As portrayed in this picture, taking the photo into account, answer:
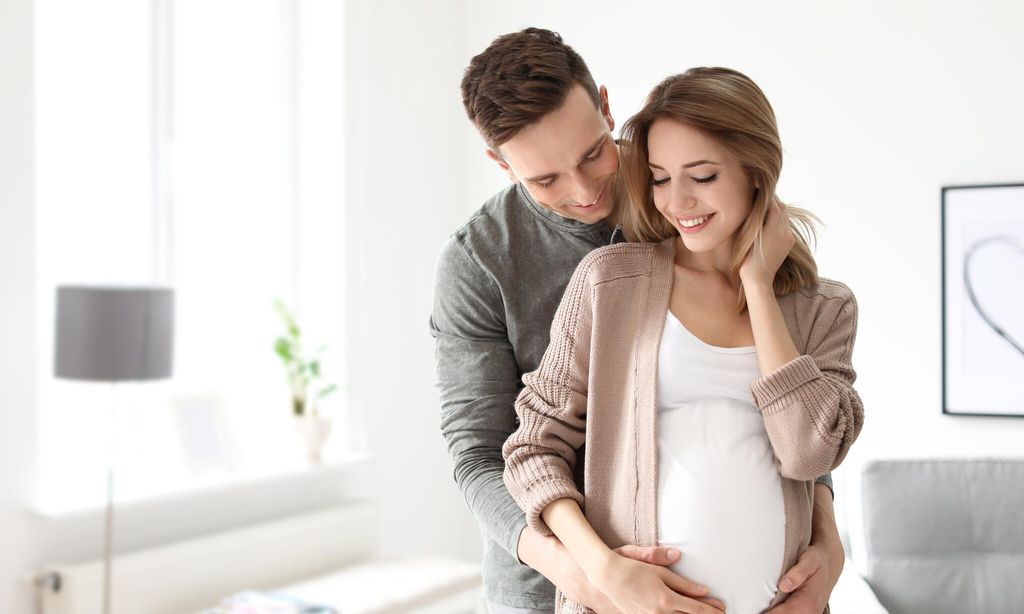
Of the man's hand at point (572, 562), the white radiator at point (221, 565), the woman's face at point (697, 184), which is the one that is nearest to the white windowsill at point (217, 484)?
the white radiator at point (221, 565)

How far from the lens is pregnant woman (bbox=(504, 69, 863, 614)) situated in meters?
1.16

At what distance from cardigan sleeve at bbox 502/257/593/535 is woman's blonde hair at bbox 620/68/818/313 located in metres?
0.14

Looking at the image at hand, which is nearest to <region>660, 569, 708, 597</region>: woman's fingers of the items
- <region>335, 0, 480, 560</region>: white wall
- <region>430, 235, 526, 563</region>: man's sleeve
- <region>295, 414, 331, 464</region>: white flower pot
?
<region>430, 235, 526, 563</region>: man's sleeve

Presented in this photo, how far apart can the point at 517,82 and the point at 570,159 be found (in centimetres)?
12

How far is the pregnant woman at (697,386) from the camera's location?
3.80 feet

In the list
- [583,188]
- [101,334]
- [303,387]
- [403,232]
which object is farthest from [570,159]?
[403,232]

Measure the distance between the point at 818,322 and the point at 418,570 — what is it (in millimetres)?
2461

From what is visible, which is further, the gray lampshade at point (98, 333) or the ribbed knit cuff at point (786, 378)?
the gray lampshade at point (98, 333)

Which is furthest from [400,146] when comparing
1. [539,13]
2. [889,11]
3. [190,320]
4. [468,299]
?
[468,299]

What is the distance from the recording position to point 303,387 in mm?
3592

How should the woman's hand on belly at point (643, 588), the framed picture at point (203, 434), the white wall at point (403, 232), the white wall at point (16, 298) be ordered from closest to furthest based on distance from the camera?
the woman's hand on belly at point (643, 588) → the white wall at point (16, 298) → the framed picture at point (203, 434) → the white wall at point (403, 232)

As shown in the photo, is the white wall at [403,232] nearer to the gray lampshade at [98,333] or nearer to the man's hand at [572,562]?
the gray lampshade at [98,333]

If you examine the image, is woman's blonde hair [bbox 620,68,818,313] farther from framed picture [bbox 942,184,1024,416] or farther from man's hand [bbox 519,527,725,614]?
framed picture [bbox 942,184,1024,416]

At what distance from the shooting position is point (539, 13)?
4168 mm
